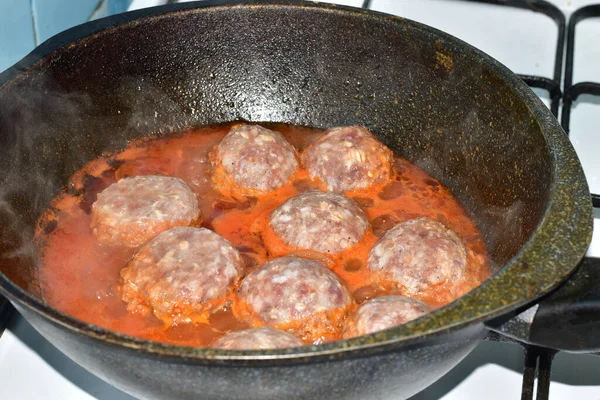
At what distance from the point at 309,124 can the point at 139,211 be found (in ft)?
2.59

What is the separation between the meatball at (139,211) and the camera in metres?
2.15

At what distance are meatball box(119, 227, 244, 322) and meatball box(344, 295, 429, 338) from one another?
1.20 feet

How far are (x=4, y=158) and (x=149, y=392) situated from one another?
92 centimetres

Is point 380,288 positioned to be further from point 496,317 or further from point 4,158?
point 4,158

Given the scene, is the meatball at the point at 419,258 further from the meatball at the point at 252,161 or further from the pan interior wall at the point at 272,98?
the meatball at the point at 252,161

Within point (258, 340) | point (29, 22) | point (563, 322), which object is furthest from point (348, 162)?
point (29, 22)

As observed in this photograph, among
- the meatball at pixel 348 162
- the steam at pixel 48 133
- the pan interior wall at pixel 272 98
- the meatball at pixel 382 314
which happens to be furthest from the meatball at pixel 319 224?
the steam at pixel 48 133

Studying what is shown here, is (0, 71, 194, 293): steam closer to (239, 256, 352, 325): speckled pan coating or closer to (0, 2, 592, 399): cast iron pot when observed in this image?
(0, 2, 592, 399): cast iron pot

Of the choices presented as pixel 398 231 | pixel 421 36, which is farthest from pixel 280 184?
pixel 421 36

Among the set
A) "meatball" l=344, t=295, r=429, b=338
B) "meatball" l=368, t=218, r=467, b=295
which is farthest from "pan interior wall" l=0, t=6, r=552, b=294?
"meatball" l=344, t=295, r=429, b=338

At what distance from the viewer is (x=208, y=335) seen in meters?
1.90

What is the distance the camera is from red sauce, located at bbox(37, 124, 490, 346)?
196 centimetres

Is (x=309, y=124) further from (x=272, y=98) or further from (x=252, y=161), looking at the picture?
(x=252, y=161)

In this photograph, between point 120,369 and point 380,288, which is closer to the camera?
point 120,369
